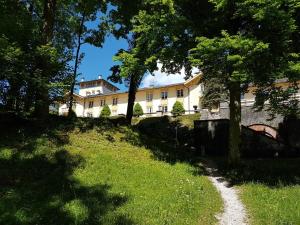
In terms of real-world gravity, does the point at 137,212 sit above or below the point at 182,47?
below

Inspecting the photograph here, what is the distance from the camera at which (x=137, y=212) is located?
40.1 ft

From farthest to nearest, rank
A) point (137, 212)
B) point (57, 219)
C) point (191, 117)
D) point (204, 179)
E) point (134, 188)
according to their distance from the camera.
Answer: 1. point (191, 117)
2. point (204, 179)
3. point (134, 188)
4. point (137, 212)
5. point (57, 219)

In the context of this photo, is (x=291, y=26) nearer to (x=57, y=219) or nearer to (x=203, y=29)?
(x=203, y=29)

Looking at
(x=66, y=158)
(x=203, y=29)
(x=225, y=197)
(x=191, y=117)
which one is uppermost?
(x=203, y=29)

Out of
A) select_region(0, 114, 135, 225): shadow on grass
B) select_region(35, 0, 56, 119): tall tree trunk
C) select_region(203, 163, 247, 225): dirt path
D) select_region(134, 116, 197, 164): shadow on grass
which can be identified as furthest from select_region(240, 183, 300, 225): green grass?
select_region(35, 0, 56, 119): tall tree trunk

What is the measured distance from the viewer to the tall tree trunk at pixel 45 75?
20188mm

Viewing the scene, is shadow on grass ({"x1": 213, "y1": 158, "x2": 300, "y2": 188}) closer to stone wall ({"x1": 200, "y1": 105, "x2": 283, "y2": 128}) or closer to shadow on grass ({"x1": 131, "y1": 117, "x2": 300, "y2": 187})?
shadow on grass ({"x1": 131, "y1": 117, "x2": 300, "y2": 187})

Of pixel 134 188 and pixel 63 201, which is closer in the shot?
pixel 63 201

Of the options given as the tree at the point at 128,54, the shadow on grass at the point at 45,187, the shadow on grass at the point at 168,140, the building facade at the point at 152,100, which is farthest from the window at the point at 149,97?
the shadow on grass at the point at 45,187

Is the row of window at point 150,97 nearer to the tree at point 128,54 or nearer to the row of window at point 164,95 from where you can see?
the row of window at point 164,95

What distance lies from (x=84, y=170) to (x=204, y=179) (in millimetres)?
5355

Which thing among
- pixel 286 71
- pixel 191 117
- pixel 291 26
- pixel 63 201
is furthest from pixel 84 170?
pixel 191 117

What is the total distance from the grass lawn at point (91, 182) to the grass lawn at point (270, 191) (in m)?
1.30

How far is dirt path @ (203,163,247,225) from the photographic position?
41.1 feet
